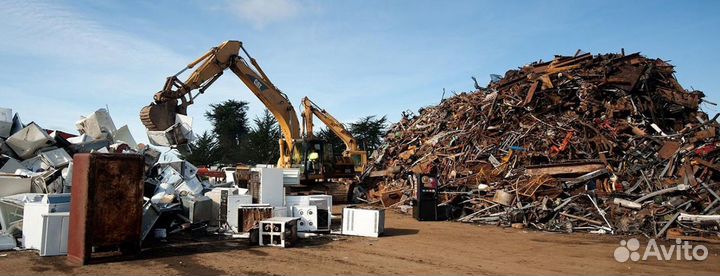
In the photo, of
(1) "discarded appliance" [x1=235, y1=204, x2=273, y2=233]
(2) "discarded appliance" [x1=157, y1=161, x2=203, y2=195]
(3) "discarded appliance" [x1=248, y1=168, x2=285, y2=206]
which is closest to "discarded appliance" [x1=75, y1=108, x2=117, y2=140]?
(2) "discarded appliance" [x1=157, y1=161, x2=203, y2=195]

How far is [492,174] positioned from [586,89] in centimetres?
465

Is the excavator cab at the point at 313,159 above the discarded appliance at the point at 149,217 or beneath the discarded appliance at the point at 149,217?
above

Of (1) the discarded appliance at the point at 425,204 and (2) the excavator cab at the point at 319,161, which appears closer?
(1) the discarded appliance at the point at 425,204

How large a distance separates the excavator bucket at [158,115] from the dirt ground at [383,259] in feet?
15.1

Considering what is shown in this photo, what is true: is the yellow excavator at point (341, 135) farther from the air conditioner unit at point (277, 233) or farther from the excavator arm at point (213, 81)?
the air conditioner unit at point (277, 233)

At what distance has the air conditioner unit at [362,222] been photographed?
10.4 meters

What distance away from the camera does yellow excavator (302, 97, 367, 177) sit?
19600mm

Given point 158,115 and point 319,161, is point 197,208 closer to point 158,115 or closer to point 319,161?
point 158,115

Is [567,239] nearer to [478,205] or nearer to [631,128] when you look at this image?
[478,205]

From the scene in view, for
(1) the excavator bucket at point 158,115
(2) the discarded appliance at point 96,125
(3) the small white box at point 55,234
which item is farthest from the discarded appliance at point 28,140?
(3) the small white box at point 55,234

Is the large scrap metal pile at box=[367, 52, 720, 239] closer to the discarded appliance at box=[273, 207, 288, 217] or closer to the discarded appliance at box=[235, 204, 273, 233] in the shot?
the discarded appliance at box=[273, 207, 288, 217]

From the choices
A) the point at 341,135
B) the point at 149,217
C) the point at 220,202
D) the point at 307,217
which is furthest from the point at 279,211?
the point at 341,135

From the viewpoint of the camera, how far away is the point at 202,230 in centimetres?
1077

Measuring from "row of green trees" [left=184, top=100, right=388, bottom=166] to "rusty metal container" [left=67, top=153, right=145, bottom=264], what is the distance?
89.5 ft
